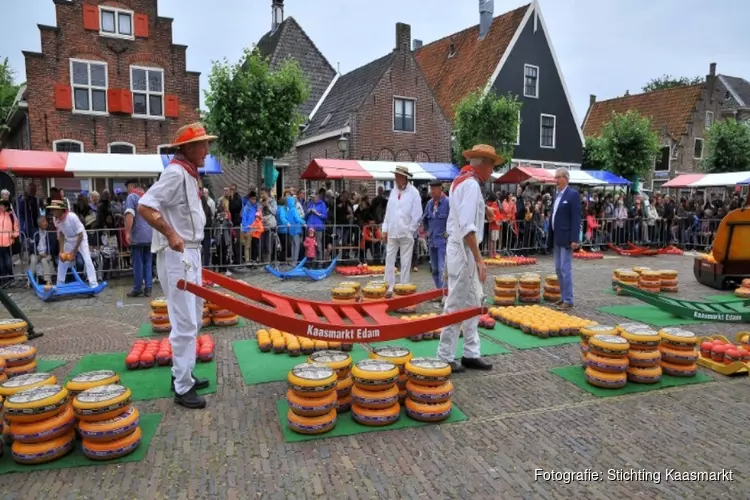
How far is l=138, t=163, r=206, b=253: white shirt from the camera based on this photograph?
4602 millimetres

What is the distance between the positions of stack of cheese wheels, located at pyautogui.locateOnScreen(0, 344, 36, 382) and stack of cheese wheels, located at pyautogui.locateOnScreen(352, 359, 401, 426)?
3.53m

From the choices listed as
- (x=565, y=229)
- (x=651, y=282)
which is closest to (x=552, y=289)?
(x=565, y=229)

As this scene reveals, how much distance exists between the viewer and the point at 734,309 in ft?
24.1

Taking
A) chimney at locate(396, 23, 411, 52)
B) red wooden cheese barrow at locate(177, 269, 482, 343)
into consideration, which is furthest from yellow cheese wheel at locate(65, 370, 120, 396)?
chimney at locate(396, 23, 411, 52)

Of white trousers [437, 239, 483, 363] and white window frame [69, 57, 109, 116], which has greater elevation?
white window frame [69, 57, 109, 116]

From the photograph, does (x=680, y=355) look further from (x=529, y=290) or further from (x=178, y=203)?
(x=178, y=203)

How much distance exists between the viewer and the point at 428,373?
4512 millimetres

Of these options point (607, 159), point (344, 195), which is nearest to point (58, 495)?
point (344, 195)

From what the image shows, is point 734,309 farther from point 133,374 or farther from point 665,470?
point 133,374

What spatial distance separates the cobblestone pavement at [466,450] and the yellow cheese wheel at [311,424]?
0.17 meters

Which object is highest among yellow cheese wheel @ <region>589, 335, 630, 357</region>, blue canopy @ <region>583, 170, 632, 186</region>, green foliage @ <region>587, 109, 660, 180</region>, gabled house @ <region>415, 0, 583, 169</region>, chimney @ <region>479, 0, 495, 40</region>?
chimney @ <region>479, 0, 495, 40</region>

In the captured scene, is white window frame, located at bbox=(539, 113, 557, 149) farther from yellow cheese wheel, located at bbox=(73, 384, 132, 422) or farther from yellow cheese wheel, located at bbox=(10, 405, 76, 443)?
yellow cheese wheel, located at bbox=(10, 405, 76, 443)

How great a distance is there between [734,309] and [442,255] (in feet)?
14.8

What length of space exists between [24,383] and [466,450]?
3732 millimetres
